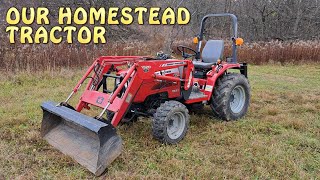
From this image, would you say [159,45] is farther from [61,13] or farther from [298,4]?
[298,4]

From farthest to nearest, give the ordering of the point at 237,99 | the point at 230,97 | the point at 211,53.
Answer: the point at 237,99
the point at 211,53
the point at 230,97

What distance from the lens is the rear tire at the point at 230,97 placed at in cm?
471

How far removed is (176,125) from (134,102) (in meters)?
0.62

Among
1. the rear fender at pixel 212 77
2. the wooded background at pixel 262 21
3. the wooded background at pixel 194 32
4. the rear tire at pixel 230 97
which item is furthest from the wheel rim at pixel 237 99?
the wooded background at pixel 262 21

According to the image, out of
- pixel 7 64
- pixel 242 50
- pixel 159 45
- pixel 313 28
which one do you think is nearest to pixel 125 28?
pixel 159 45

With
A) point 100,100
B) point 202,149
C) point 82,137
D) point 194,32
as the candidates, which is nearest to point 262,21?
point 194,32

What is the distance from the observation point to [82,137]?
3.52 meters

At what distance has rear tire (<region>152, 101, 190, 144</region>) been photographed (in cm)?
366

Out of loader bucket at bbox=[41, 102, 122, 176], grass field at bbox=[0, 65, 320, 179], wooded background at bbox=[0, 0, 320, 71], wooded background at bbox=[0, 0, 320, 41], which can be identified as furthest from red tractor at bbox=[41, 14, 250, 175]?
wooded background at bbox=[0, 0, 320, 41]

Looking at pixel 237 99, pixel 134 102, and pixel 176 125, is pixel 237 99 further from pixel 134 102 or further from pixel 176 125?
pixel 134 102

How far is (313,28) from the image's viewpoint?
1883cm

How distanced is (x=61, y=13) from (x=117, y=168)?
11268 mm

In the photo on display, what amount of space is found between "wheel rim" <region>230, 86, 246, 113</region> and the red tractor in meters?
0.07

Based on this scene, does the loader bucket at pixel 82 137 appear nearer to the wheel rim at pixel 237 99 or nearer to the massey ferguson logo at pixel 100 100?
the massey ferguson logo at pixel 100 100
